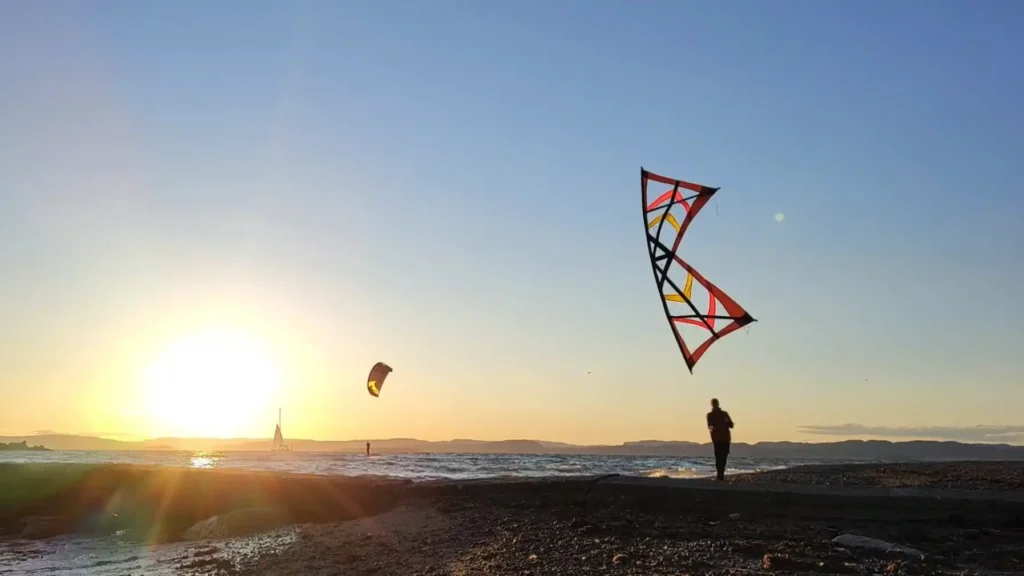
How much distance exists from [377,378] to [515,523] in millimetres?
17631

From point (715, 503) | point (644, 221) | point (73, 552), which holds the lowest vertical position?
point (73, 552)

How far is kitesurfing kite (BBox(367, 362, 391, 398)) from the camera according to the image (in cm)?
2572

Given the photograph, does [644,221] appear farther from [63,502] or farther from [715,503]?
[63,502]

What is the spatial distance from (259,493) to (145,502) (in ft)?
7.98

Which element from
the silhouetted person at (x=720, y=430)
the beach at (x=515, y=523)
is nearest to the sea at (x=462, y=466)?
the silhouetted person at (x=720, y=430)

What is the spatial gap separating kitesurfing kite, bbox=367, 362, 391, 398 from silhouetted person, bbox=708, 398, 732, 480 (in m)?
13.9

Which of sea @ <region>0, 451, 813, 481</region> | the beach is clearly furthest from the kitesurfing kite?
the beach

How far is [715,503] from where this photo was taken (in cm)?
948

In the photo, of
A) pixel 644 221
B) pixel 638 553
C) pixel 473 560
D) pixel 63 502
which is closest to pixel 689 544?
pixel 638 553

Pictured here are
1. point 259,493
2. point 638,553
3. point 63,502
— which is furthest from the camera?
point 63,502

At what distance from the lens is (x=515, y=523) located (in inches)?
369

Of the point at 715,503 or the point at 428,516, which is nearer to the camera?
the point at 715,503

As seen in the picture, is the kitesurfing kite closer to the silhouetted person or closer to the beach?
the beach

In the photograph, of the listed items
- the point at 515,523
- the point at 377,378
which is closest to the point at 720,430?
the point at 515,523
